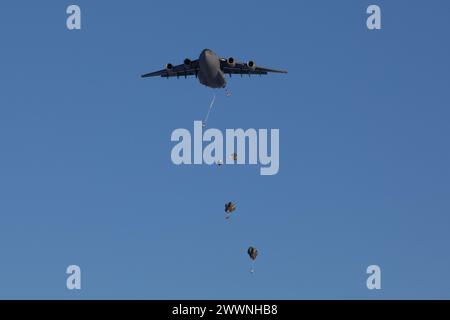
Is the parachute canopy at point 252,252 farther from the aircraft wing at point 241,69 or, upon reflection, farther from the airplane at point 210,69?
the aircraft wing at point 241,69

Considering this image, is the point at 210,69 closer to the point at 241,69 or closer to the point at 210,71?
the point at 210,71

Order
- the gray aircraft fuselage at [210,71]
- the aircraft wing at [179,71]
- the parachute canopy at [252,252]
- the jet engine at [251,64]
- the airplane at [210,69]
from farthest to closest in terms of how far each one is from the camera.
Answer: the jet engine at [251,64] → the aircraft wing at [179,71] → the parachute canopy at [252,252] → the airplane at [210,69] → the gray aircraft fuselage at [210,71]

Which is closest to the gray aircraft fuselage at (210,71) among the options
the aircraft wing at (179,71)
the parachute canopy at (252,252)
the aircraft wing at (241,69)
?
the aircraft wing at (241,69)

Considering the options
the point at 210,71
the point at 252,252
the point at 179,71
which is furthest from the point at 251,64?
the point at 252,252

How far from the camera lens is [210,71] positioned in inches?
3723

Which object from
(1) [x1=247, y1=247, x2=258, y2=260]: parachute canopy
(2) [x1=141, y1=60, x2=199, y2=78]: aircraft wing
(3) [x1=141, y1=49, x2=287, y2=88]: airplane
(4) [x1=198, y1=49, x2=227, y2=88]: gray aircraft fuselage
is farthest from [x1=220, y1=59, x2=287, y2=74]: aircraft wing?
(1) [x1=247, y1=247, x2=258, y2=260]: parachute canopy

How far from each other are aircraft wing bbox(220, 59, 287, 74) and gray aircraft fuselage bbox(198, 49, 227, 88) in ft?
7.81

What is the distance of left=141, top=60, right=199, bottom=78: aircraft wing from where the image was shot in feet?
335

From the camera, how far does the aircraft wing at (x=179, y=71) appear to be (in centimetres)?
10202

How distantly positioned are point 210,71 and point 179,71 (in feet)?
36.7

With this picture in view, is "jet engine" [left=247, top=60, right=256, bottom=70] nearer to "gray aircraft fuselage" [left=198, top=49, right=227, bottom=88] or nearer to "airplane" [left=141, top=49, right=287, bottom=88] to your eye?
"airplane" [left=141, top=49, right=287, bottom=88]
